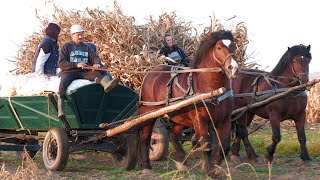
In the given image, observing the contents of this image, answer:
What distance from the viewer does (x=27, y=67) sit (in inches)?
486

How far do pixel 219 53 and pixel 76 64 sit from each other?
7.50 feet

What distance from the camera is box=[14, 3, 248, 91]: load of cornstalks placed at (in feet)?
36.2

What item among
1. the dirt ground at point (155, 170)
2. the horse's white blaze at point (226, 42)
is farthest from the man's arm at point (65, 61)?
the horse's white blaze at point (226, 42)

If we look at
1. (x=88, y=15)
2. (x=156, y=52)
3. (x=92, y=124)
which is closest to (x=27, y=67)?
(x=88, y=15)

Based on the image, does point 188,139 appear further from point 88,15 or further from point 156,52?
point 88,15

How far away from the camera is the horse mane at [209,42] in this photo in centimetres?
→ 795

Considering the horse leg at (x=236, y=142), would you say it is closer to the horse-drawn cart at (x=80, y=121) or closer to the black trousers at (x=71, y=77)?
the horse-drawn cart at (x=80, y=121)

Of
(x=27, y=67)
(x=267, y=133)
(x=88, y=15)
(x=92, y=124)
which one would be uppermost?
(x=88, y=15)

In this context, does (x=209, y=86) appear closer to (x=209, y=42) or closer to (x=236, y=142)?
(x=209, y=42)

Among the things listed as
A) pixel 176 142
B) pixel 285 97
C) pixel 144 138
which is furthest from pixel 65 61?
pixel 285 97

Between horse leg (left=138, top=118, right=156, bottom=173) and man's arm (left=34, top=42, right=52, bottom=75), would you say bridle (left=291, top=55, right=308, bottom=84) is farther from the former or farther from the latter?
man's arm (left=34, top=42, right=52, bottom=75)

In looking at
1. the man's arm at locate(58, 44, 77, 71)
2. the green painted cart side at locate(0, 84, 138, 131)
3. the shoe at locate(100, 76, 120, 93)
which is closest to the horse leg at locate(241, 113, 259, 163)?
the green painted cart side at locate(0, 84, 138, 131)

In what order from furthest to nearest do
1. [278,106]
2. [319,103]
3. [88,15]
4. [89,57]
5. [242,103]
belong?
[319,103]
[88,15]
[242,103]
[278,106]
[89,57]

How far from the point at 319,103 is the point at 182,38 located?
851 cm
